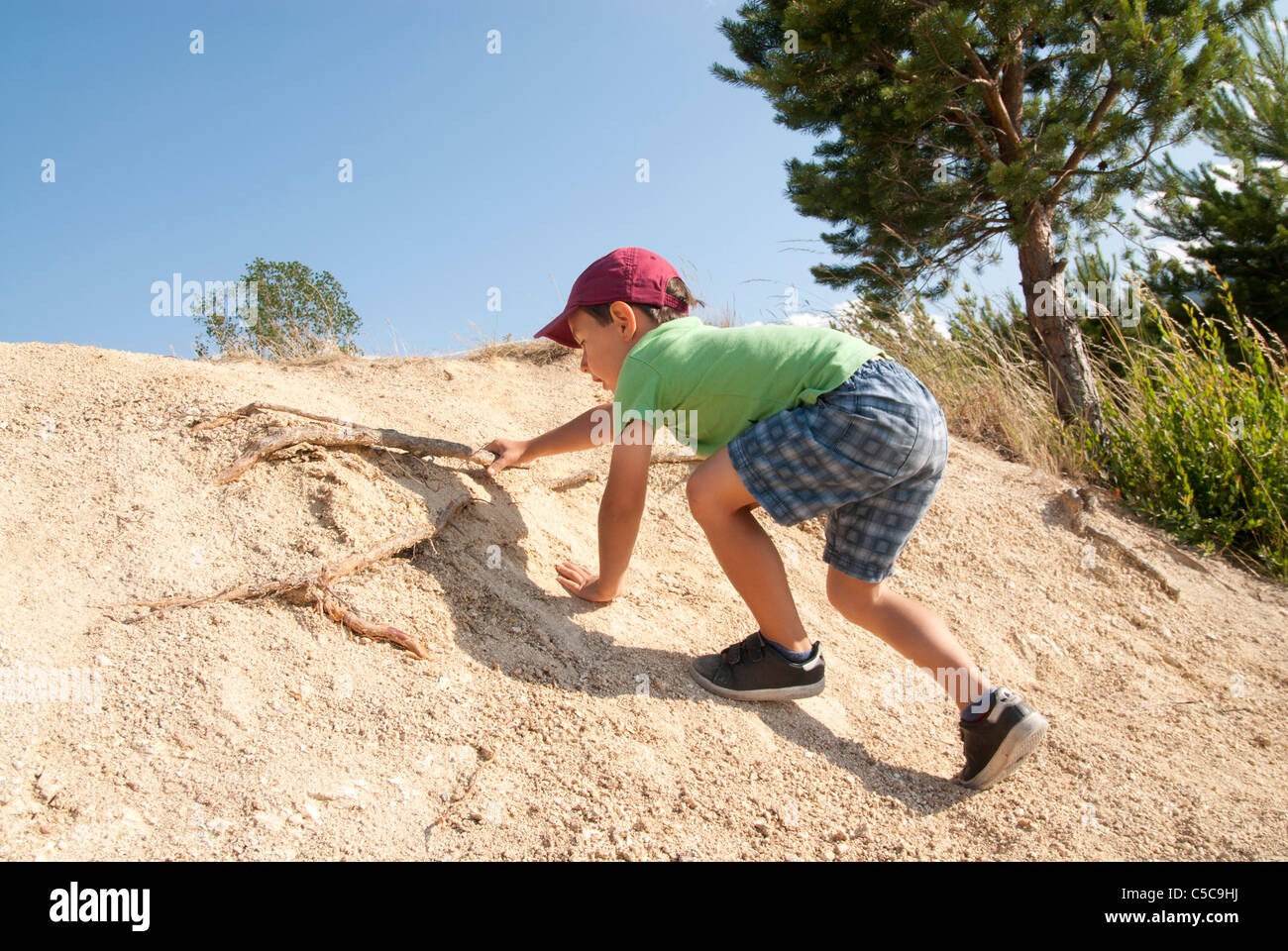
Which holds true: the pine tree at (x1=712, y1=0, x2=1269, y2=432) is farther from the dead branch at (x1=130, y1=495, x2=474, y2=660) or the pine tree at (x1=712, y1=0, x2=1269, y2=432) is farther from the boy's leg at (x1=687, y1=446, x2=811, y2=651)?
the dead branch at (x1=130, y1=495, x2=474, y2=660)

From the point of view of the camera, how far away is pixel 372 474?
258 centimetres

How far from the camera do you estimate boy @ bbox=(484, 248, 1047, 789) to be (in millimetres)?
2021

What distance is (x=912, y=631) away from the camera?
6.94 ft

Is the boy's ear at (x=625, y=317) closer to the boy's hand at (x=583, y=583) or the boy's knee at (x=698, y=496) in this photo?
the boy's knee at (x=698, y=496)

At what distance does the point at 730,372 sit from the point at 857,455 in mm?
396

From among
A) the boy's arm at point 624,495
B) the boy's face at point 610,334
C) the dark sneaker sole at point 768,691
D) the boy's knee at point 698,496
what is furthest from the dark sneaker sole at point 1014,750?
the boy's face at point 610,334

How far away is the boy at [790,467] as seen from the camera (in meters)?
2.02

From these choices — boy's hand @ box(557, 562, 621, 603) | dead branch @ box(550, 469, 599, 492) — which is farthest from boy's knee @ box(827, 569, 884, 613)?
dead branch @ box(550, 469, 599, 492)

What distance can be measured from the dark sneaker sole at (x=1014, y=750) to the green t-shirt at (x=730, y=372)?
1.01 metres

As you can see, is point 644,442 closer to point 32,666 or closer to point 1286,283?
point 32,666

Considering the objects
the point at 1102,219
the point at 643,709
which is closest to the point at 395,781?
the point at 643,709

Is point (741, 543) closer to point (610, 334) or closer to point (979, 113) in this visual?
point (610, 334)

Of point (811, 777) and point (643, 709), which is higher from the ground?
point (643, 709)
